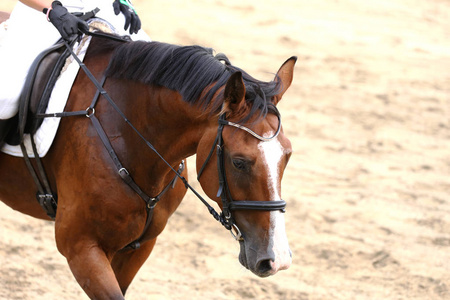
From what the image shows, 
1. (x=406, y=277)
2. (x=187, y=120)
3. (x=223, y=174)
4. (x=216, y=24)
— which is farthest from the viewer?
(x=216, y=24)

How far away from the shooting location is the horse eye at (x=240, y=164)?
9.11ft

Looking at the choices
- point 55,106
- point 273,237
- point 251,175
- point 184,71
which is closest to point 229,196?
point 251,175

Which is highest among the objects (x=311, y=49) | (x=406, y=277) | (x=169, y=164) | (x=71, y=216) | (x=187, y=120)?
(x=187, y=120)

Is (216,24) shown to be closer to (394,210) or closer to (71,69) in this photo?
(394,210)

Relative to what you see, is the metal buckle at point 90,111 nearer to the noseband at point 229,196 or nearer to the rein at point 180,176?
the rein at point 180,176

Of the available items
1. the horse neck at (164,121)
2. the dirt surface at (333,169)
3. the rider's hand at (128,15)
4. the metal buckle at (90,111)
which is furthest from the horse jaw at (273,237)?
the rider's hand at (128,15)

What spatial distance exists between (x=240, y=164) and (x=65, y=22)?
118 cm

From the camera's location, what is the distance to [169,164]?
10.4 feet

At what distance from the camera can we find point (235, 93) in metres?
2.78

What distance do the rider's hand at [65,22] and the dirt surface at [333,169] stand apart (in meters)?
1.44

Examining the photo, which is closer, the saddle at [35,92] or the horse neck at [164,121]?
the horse neck at [164,121]

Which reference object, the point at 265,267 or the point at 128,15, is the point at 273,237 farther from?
the point at 128,15

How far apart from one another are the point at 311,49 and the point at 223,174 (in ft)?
27.8

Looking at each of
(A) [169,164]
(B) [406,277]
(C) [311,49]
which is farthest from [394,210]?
(C) [311,49]
